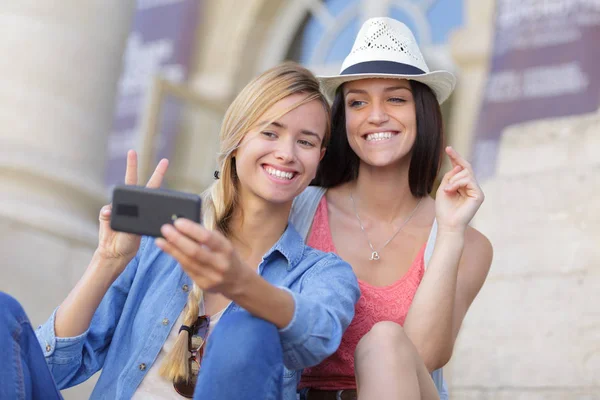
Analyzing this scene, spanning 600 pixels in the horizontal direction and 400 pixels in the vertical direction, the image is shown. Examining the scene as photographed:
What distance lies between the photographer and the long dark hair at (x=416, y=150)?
8.50 feet

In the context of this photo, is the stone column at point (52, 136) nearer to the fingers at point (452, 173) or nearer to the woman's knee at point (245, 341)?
the fingers at point (452, 173)

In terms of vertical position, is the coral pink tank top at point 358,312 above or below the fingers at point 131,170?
below

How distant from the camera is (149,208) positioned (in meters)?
1.55

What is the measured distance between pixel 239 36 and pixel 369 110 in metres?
4.56

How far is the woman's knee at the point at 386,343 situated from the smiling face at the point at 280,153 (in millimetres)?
447

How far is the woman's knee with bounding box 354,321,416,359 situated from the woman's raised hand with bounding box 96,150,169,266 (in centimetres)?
60

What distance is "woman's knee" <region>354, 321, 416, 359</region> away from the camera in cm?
185

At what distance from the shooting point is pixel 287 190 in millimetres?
2135

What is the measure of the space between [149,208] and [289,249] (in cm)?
65

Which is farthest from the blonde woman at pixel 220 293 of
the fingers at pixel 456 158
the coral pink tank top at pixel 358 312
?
the fingers at pixel 456 158

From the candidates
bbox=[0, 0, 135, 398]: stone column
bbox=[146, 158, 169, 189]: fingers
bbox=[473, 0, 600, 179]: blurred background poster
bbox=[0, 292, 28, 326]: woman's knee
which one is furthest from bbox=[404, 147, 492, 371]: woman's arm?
bbox=[0, 0, 135, 398]: stone column

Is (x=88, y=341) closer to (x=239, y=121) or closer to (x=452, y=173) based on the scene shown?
(x=239, y=121)

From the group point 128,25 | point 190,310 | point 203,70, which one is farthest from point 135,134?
point 190,310

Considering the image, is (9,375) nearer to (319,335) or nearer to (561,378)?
(319,335)
